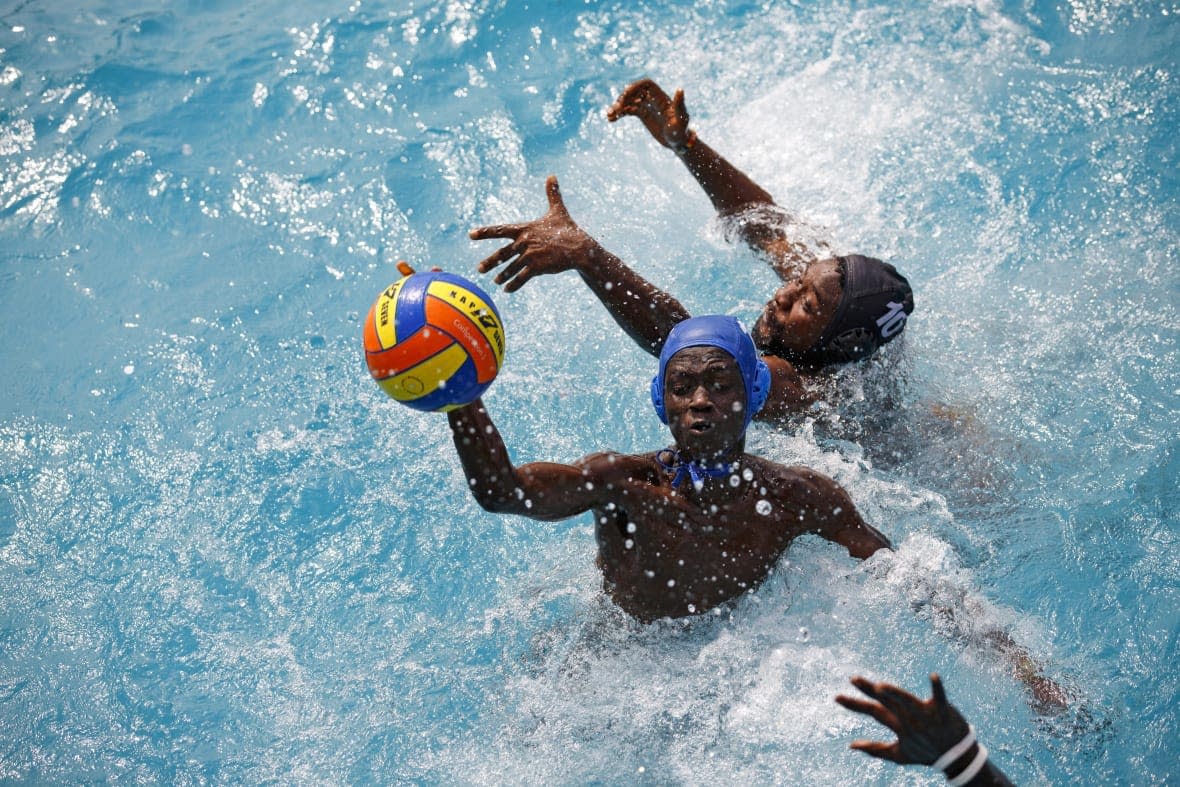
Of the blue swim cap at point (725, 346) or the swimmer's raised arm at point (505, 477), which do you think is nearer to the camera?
the swimmer's raised arm at point (505, 477)

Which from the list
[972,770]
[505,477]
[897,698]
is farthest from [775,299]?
[972,770]

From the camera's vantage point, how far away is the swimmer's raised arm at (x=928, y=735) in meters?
3.14

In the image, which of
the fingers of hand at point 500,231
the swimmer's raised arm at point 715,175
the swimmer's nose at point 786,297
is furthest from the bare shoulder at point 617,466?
the swimmer's raised arm at point 715,175

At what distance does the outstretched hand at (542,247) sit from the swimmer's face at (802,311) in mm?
1108

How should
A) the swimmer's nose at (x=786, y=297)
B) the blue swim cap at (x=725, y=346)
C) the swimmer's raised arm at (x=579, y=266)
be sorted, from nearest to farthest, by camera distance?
the blue swim cap at (x=725, y=346), the swimmer's raised arm at (x=579, y=266), the swimmer's nose at (x=786, y=297)

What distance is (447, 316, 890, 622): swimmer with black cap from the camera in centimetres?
401

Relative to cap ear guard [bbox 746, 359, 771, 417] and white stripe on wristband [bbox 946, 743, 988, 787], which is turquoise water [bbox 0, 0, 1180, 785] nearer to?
cap ear guard [bbox 746, 359, 771, 417]

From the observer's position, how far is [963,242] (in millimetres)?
7574

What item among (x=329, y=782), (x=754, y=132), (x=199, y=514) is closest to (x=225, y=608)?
(x=199, y=514)

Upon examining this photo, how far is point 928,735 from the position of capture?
Answer: 3.14 meters

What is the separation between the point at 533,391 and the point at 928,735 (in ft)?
13.0

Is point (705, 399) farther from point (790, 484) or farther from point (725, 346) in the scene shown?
point (790, 484)

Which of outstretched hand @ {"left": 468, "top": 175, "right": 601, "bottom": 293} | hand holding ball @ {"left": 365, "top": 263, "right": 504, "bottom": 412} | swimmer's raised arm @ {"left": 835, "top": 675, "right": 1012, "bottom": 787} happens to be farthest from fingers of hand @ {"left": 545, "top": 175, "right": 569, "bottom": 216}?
swimmer's raised arm @ {"left": 835, "top": 675, "right": 1012, "bottom": 787}

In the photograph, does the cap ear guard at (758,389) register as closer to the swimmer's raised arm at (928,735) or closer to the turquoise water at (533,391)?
the turquoise water at (533,391)
